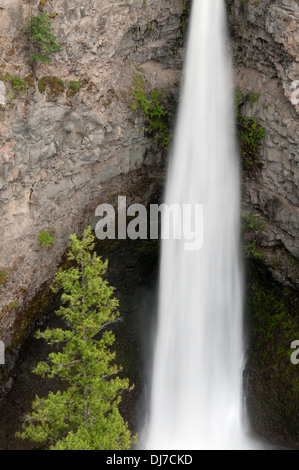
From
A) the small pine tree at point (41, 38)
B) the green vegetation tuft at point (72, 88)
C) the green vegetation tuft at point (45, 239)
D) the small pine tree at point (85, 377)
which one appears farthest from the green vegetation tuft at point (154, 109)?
the small pine tree at point (85, 377)

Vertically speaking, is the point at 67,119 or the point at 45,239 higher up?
the point at 67,119

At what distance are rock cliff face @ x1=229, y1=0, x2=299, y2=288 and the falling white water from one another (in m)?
0.77

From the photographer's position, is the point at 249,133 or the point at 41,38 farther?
the point at 249,133

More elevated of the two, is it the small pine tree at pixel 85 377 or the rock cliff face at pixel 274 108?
the rock cliff face at pixel 274 108

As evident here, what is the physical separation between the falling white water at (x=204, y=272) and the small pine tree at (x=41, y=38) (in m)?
6.17

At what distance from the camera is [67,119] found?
1886 cm

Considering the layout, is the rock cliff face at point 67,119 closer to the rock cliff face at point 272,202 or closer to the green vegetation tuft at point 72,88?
the green vegetation tuft at point 72,88

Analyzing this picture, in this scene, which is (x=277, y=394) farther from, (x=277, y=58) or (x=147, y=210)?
(x=277, y=58)

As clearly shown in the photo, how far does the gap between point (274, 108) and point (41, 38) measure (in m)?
9.30

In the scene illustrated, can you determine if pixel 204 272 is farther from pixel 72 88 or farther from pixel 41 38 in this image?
pixel 41 38

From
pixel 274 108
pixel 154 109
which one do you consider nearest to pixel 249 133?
pixel 274 108

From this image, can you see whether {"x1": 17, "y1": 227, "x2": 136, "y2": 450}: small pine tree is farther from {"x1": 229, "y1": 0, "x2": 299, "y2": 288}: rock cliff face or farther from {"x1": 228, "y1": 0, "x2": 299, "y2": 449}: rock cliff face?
{"x1": 229, "y1": 0, "x2": 299, "y2": 288}: rock cliff face

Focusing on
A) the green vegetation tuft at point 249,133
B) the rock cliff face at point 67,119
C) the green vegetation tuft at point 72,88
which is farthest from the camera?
the green vegetation tuft at point 249,133

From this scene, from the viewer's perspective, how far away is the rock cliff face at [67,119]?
17359 mm
